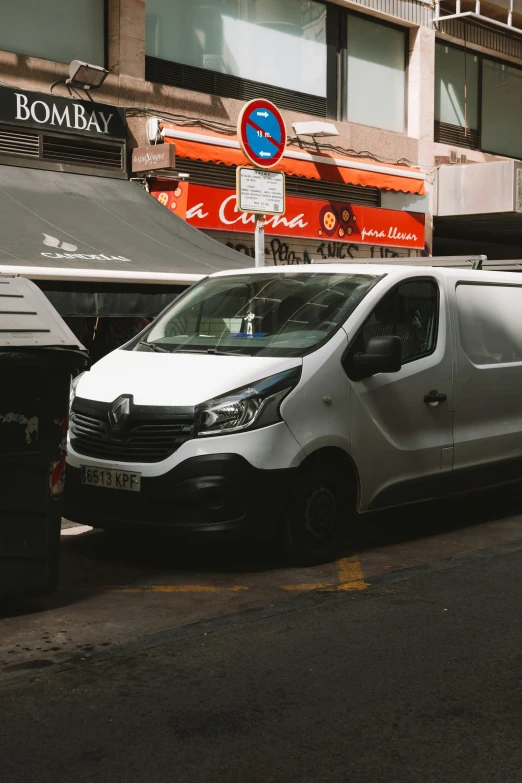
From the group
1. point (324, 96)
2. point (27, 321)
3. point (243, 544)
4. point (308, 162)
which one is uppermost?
point (324, 96)

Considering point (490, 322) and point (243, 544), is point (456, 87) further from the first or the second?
point (243, 544)

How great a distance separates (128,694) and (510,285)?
4722 mm

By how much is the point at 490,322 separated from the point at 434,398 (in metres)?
0.88

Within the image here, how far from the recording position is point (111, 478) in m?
6.14

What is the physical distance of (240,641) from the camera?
4930 millimetres

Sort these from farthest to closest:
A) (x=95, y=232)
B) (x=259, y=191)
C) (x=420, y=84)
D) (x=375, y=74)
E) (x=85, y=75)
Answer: (x=420, y=84)
(x=375, y=74)
(x=85, y=75)
(x=95, y=232)
(x=259, y=191)

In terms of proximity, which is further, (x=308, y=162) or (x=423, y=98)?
(x=423, y=98)

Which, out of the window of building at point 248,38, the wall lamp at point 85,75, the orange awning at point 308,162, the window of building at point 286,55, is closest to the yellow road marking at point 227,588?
the wall lamp at point 85,75

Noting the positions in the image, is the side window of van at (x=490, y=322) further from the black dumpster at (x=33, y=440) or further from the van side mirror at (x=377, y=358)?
the black dumpster at (x=33, y=440)

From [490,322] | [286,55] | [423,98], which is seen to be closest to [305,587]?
[490,322]

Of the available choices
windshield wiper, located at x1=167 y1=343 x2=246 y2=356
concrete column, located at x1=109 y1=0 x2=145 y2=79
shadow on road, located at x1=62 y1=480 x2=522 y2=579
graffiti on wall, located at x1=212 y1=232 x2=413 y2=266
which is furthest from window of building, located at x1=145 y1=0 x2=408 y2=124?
windshield wiper, located at x1=167 y1=343 x2=246 y2=356

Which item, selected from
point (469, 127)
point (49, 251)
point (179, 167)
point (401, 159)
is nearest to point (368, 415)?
point (49, 251)

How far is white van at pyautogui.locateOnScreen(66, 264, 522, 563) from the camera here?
6.02 metres

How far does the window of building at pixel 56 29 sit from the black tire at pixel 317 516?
8234 millimetres
